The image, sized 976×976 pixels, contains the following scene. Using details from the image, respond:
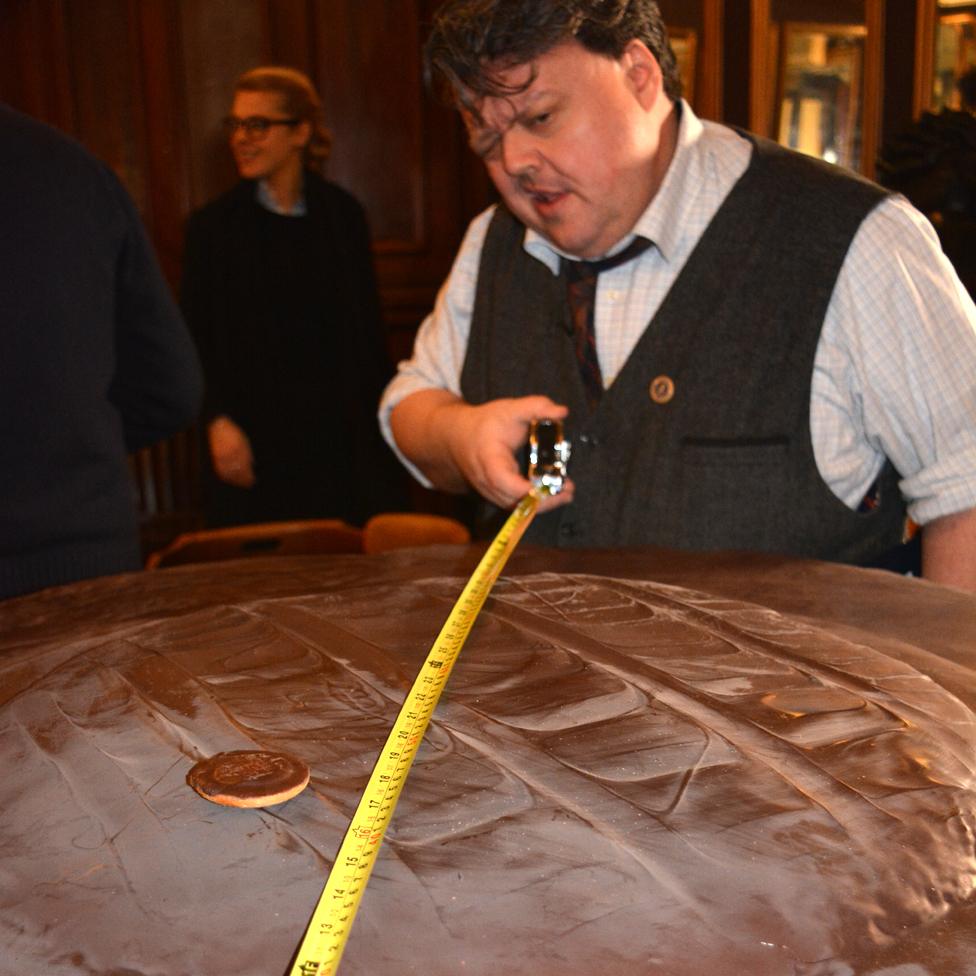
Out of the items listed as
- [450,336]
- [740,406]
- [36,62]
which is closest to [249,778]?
[740,406]

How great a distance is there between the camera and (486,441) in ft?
5.67

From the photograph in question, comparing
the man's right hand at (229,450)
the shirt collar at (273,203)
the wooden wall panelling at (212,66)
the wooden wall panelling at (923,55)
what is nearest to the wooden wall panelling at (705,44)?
the wooden wall panelling at (923,55)

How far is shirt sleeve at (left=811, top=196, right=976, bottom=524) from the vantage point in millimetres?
1633

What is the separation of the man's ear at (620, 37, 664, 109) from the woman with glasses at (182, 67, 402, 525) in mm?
2344

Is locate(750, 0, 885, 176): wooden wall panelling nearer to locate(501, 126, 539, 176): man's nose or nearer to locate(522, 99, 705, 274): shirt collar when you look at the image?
locate(522, 99, 705, 274): shirt collar

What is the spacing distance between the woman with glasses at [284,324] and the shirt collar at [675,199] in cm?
231

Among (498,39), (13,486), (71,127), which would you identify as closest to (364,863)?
(498,39)

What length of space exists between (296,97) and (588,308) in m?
2.40

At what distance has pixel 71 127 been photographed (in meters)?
Result: 5.25

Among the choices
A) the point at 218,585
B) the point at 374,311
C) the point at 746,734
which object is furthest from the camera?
the point at 374,311

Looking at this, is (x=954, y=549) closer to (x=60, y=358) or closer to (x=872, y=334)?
(x=872, y=334)

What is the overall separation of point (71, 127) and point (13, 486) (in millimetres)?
3853

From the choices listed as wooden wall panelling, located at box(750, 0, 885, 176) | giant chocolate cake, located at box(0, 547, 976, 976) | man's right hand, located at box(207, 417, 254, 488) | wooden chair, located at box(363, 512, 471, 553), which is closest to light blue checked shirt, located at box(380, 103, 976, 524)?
giant chocolate cake, located at box(0, 547, 976, 976)

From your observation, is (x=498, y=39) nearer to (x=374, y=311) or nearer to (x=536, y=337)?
(x=536, y=337)
